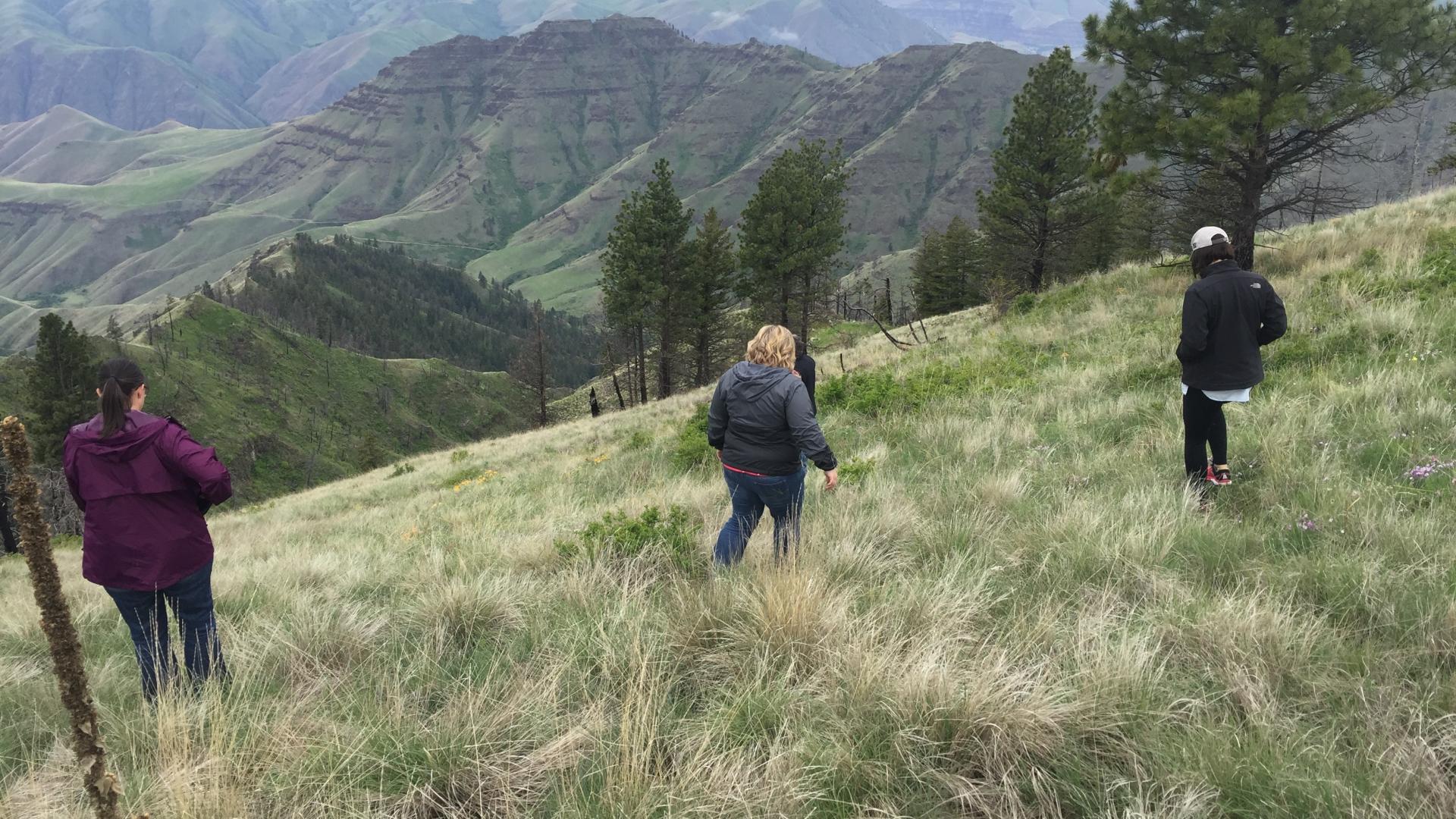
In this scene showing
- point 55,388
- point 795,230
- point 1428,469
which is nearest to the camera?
point 1428,469

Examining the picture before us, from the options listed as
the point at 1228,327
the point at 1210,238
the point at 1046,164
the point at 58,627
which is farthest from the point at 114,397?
the point at 1046,164

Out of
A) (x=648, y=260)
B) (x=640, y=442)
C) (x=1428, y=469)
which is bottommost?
(x=640, y=442)

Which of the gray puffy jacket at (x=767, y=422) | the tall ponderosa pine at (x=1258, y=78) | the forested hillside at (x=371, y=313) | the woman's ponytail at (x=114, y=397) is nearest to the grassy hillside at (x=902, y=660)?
the gray puffy jacket at (x=767, y=422)

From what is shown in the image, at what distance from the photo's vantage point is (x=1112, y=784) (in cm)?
219

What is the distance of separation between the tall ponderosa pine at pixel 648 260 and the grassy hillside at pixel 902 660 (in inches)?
1230

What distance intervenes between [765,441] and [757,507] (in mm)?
534

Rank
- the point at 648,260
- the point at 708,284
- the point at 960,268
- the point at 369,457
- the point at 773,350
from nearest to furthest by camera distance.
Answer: the point at 773,350 → the point at 648,260 → the point at 708,284 → the point at 960,268 → the point at 369,457

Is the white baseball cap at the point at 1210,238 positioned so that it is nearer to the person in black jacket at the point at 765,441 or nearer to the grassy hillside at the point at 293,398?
the person in black jacket at the point at 765,441

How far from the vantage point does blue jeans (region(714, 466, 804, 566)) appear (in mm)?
4664

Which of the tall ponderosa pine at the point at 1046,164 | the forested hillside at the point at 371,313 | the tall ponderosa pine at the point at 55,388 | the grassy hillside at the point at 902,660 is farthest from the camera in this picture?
the forested hillside at the point at 371,313

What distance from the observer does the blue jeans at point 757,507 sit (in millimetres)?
4664

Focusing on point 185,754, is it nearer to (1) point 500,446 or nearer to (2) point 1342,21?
(2) point 1342,21

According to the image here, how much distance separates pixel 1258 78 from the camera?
12.8 m

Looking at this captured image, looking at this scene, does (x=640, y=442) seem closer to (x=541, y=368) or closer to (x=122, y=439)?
(x=122, y=439)
